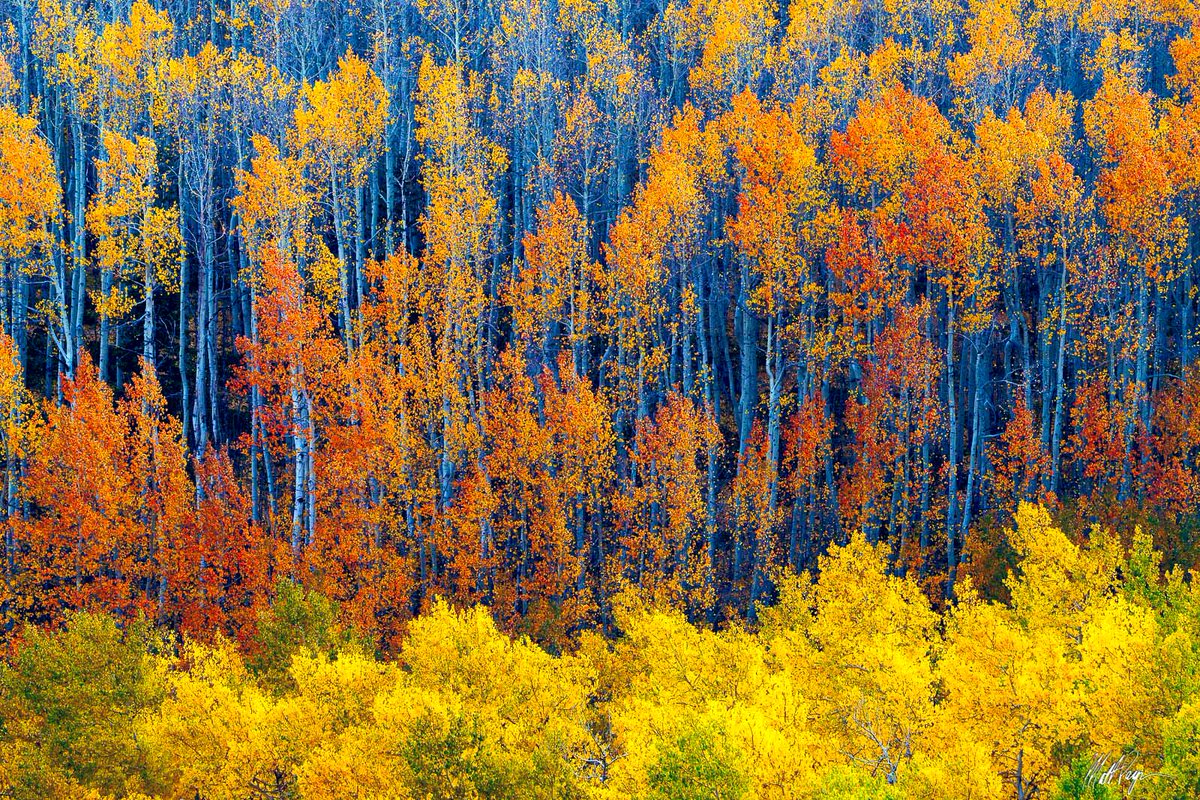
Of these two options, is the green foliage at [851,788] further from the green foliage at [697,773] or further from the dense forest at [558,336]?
the dense forest at [558,336]

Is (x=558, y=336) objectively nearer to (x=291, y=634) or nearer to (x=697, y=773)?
(x=291, y=634)

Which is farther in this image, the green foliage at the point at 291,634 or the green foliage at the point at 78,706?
the green foliage at the point at 291,634

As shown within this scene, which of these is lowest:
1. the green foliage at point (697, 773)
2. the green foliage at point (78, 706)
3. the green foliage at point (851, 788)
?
Result: the green foliage at point (78, 706)

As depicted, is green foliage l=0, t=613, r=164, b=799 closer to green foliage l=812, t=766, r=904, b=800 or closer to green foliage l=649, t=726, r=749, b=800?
green foliage l=649, t=726, r=749, b=800

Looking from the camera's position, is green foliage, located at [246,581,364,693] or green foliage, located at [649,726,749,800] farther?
green foliage, located at [246,581,364,693]

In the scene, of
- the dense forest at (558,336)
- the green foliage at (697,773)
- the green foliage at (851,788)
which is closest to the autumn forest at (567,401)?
the dense forest at (558,336)

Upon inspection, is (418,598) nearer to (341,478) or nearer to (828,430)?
(341,478)

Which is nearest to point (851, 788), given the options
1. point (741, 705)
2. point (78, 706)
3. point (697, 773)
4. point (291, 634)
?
point (697, 773)

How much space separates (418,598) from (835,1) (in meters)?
33.1

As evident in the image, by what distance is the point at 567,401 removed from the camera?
34.8 m

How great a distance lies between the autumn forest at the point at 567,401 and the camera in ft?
79.7

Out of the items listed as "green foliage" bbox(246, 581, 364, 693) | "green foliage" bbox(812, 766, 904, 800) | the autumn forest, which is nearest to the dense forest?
the autumn forest

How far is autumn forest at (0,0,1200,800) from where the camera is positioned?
24281mm

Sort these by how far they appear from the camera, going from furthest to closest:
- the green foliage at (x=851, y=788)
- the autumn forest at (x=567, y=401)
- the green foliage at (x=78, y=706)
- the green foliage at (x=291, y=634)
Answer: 1. the green foliage at (x=291, y=634)
2. the autumn forest at (x=567, y=401)
3. the green foliage at (x=78, y=706)
4. the green foliage at (x=851, y=788)
